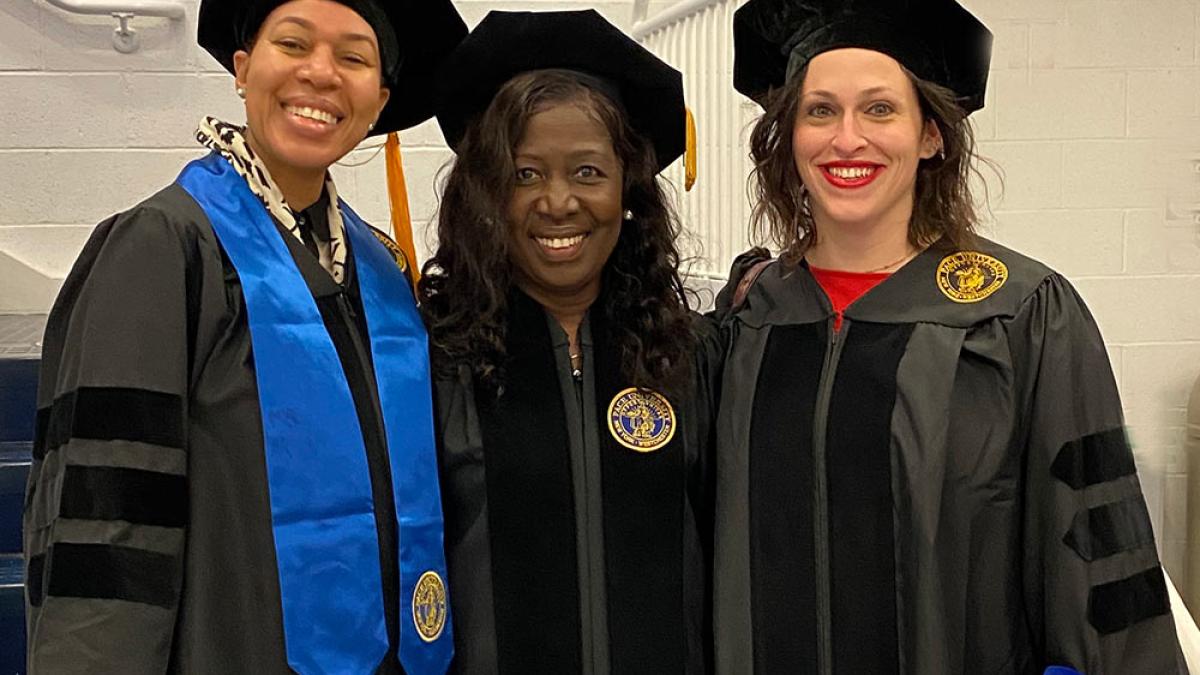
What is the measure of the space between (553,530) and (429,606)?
0.71ft

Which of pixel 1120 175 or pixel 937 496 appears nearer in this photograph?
pixel 937 496

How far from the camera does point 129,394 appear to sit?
1.62 meters

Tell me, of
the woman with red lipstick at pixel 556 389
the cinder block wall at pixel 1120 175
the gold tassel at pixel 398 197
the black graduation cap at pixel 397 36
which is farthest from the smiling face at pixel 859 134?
the cinder block wall at pixel 1120 175

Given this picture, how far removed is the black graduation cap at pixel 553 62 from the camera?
1.97 metres

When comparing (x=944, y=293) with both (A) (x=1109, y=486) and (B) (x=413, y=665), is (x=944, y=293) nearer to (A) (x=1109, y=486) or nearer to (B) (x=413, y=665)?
(A) (x=1109, y=486)

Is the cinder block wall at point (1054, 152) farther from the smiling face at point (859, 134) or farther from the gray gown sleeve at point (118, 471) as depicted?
the gray gown sleeve at point (118, 471)

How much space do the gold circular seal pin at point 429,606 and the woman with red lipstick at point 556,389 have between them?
0.19 feet

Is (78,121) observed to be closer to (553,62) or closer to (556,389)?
(553,62)

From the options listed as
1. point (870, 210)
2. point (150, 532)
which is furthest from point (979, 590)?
point (150, 532)

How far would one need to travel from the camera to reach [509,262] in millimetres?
2004

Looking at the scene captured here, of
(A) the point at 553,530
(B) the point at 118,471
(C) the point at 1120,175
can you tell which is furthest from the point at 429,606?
(C) the point at 1120,175

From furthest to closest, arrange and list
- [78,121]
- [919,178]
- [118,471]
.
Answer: [78,121] < [919,178] < [118,471]

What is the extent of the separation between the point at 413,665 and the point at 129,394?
1.86 ft

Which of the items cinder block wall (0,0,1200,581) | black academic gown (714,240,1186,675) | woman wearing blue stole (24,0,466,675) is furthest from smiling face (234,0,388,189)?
cinder block wall (0,0,1200,581)
